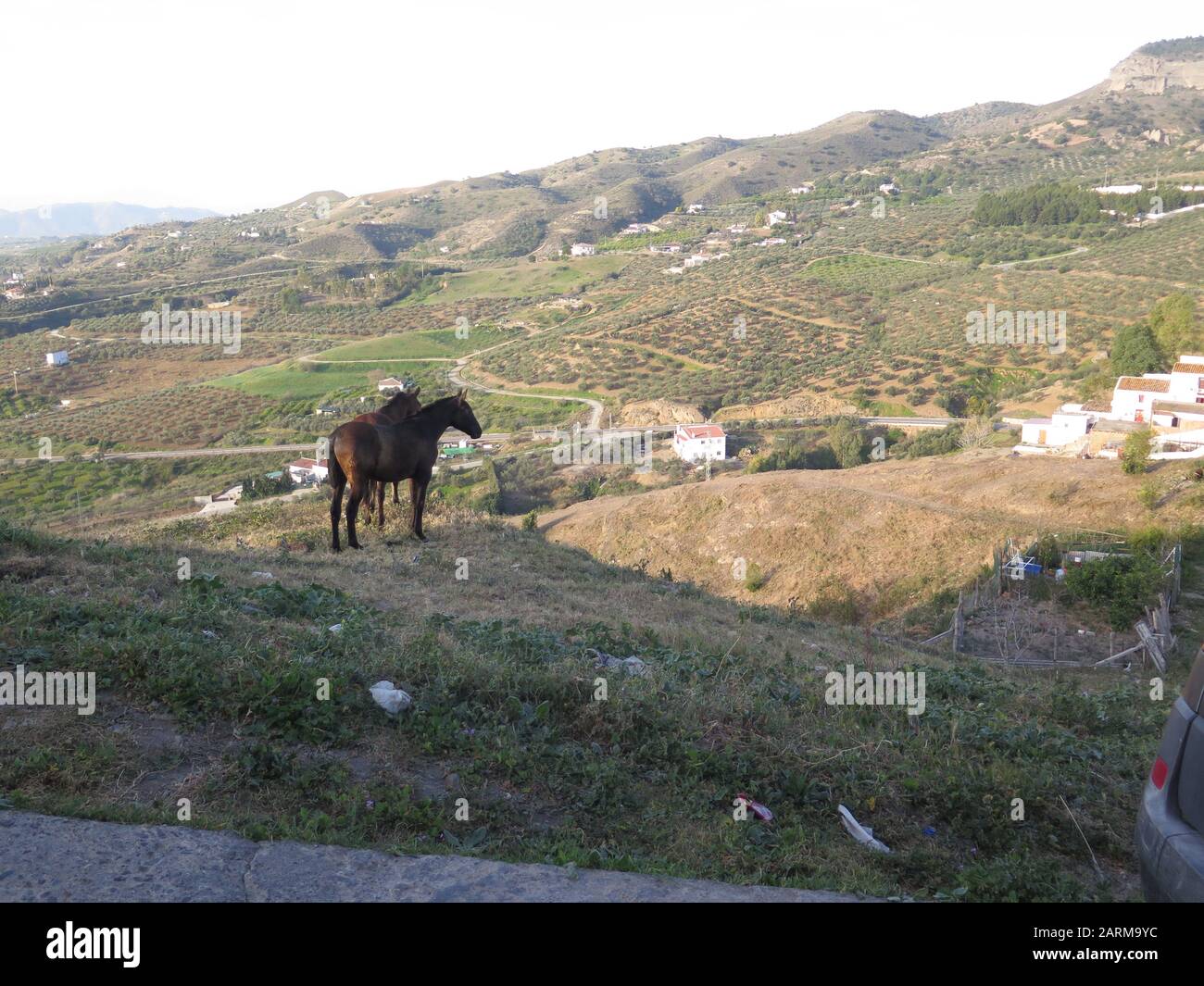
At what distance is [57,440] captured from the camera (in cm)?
4909

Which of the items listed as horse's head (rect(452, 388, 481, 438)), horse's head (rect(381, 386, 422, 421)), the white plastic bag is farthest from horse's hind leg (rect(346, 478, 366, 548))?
the white plastic bag

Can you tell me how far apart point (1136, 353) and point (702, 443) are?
21.2 m

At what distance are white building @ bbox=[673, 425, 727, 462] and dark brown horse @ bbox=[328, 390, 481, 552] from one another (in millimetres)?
29845

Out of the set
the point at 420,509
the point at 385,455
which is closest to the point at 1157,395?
the point at 420,509

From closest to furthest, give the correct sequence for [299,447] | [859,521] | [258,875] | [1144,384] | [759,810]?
[258,875], [759,810], [859,521], [1144,384], [299,447]

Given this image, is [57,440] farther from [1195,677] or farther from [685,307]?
[1195,677]

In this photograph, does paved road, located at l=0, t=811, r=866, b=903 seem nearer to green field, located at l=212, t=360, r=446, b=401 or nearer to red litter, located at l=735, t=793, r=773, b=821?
red litter, located at l=735, t=793, r=773, b=821

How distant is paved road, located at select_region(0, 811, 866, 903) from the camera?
3.54 m

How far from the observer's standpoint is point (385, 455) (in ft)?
39.2

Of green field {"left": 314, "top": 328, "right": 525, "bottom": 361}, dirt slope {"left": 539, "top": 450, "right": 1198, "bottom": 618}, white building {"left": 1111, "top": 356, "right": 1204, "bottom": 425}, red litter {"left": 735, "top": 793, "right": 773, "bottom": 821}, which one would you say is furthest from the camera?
green field {"left": 314, "top": 328, "right": 525, "bottom": 361}

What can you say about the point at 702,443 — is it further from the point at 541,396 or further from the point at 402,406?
the point at 402,406

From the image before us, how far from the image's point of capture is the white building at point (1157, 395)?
35625 millimetres

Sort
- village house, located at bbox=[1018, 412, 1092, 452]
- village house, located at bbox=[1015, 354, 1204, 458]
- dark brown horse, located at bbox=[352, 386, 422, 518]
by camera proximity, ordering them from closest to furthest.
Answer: dark brown horse, located at bbox=[352, 386, 422, 518] → village house, located at bbox=[1015, 354, 1204, 458] → village house, located at bbox=[1018, 412, 1092, 452]

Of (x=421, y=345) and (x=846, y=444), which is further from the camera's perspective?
(x=421, y=345)
